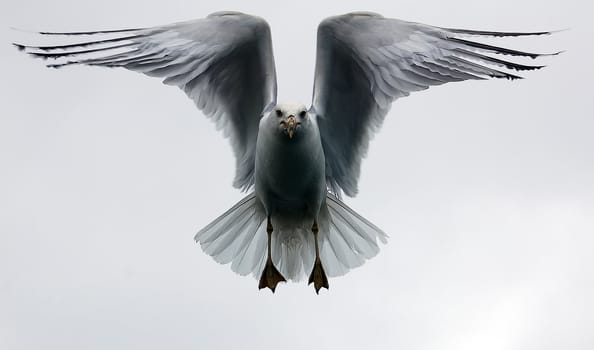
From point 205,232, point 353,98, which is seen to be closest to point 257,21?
point 353,98

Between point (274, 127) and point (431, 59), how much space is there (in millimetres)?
1557

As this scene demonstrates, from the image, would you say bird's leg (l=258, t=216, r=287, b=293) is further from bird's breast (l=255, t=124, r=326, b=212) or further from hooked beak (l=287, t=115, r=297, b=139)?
hooked beak (l=287, t=115, r=297, b=139)

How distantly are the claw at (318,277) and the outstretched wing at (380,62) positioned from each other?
1.32 meters

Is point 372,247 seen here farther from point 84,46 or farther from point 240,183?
point 84,46

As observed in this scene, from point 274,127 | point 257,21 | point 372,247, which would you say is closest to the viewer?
point 274,127

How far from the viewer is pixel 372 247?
37.8ft

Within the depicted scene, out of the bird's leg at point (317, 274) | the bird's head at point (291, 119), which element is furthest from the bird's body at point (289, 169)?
the bird's leg at point (317, 274)

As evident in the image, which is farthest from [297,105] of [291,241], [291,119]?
[291,241]

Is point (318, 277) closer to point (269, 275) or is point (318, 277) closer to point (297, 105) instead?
point (269, 275)

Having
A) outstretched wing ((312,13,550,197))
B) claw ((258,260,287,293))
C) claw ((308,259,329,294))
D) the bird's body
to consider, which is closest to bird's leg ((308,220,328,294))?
claw ((308,259,329,294))

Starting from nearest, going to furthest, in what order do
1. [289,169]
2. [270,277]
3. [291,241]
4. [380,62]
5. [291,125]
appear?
1. [291,125]
2. [289,169]
3. [380,62]
4. [270,277]
5. [291,241]

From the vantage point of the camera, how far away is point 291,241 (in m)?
11.4

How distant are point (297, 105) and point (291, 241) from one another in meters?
1.77

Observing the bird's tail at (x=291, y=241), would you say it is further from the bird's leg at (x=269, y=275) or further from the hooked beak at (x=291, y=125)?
the hooked beak at (x=291, y=125)
